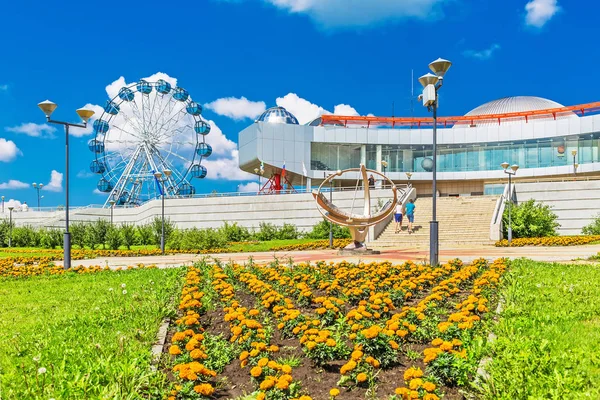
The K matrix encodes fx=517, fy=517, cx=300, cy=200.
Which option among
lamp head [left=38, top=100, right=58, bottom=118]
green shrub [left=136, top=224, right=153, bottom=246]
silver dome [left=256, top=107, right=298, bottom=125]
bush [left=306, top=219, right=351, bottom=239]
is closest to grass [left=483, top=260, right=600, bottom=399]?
lamp head [left=38, top=100, right=58, bottom=118]

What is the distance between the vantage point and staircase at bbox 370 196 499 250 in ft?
75.8

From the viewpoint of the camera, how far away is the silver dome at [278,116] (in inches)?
1924

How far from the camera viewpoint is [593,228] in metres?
25.6

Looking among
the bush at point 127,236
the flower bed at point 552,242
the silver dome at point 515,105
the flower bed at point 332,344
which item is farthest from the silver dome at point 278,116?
the flower bed at point 332,344

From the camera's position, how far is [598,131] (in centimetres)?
4119

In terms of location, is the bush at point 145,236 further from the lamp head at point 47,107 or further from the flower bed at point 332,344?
the flower bed at point 332,344

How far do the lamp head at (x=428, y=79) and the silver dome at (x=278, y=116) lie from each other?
36.6m

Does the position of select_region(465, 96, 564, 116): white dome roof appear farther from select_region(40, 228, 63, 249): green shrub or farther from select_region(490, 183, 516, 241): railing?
select_region(40, 228, 63, 249): green shrub

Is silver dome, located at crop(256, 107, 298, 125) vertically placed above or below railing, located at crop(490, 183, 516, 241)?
above

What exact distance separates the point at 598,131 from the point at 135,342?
44.6 metres

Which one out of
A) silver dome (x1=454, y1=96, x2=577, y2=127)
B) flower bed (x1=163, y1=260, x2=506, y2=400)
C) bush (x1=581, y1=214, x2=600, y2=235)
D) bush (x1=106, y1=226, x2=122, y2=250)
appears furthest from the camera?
silver dome (x1=454, y1=96, x2=577, y2=127)

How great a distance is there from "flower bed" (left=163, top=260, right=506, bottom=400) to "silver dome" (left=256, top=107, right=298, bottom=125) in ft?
137

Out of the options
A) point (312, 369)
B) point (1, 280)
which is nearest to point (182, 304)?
point (312, 369)

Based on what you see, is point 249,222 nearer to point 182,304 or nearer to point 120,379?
point 182,304
